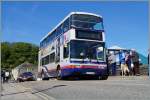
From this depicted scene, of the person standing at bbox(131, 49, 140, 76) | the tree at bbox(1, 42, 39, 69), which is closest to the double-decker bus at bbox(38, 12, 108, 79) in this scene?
the person standing at bbox(131, 49, 140, 76)

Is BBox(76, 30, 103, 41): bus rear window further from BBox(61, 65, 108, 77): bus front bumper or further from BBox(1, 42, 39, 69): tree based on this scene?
BBox(1, 42, 39, 69): tree

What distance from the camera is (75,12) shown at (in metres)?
26.9

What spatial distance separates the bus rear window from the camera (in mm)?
26500

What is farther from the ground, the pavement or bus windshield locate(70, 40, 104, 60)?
bus windshield locate(70, 40, 104, 60)

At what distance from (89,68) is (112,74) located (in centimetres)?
800

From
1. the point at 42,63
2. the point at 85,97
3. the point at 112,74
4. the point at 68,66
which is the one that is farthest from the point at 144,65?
the point at 85,97

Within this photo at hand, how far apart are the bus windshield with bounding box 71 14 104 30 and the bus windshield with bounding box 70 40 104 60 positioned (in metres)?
1.07

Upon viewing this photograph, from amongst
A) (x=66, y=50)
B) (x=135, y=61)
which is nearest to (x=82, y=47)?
(x=66, y=50)

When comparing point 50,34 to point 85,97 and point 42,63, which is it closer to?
point 42,63

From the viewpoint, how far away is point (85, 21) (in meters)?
27.3

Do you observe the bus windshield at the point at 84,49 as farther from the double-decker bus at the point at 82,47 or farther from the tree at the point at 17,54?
the tree at the point at 17,54

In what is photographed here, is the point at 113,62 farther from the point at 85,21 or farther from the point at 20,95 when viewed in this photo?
the point at 20,95

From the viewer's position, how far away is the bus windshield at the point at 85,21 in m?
26.6

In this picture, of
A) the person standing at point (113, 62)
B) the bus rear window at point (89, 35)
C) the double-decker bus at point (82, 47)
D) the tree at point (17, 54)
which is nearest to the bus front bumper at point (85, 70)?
the double-decker bus at point (82, 47)
